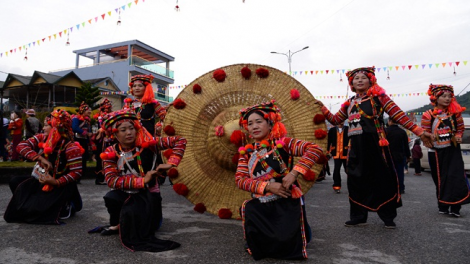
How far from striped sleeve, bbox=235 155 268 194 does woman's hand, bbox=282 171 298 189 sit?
0.49ft

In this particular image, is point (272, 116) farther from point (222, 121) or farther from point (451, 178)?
point (451, 178)

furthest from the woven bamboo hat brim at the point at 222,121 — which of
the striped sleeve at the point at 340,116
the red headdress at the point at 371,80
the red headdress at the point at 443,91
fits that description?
the red headdress at the point at 443,91

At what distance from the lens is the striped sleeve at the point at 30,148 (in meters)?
3.87

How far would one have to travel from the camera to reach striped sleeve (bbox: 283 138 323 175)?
2.74 metres

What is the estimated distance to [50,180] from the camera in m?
3.77

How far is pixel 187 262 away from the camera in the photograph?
2535 mm

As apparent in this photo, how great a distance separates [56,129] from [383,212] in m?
3.85

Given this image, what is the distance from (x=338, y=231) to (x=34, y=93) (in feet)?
92.3

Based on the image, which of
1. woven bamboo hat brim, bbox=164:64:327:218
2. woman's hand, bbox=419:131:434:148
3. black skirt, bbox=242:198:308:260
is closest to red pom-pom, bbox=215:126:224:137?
woven bamboo hat brim, bbox=164:64:327:218

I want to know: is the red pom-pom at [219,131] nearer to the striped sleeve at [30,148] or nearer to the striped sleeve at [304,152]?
the striped sleeve at [304,152]

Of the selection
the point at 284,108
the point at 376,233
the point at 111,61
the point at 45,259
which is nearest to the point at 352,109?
the point at 284,108

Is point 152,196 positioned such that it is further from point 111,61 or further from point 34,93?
point 111,61

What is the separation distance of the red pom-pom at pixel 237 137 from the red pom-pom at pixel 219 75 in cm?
68

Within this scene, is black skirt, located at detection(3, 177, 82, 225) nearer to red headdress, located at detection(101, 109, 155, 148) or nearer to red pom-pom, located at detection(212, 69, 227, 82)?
red headdress, located at detection(101, 109, 155, 148)
